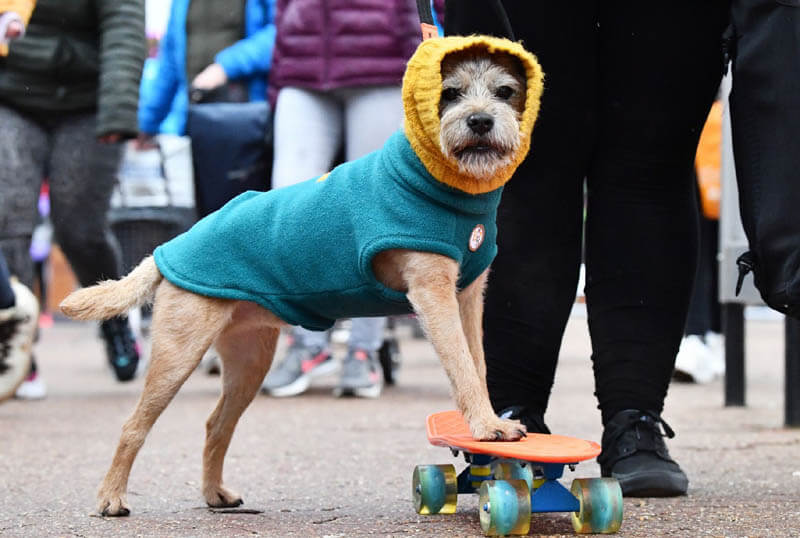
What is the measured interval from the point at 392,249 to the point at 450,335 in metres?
0.24

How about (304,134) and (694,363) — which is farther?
(694,363)

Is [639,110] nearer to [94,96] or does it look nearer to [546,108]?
[546,108]

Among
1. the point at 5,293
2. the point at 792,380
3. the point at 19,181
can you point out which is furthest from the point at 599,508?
the point at 19,181

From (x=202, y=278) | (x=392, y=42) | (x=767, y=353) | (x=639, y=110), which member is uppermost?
(x=392, y=42)

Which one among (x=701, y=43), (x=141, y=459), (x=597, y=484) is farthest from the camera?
(x=141, y=459)

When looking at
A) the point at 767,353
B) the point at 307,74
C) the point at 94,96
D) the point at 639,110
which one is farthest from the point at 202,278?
the point at 767,353

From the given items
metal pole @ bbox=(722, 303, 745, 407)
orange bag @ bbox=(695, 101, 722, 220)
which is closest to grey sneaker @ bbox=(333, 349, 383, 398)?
metal pole @ bbox=(722, 303, 745, 407)

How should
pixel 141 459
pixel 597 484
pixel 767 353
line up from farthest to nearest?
pixel 767 353
pixel 141 459
pixel 597 484

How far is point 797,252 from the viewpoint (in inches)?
115

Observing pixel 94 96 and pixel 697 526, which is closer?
pixel 697 526

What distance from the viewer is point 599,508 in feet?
9.06

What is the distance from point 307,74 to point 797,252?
11.4 feet

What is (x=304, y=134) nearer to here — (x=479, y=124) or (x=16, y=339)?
(x=16, y=339)

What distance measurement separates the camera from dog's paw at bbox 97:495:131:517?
10.3ft
